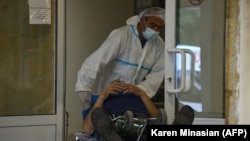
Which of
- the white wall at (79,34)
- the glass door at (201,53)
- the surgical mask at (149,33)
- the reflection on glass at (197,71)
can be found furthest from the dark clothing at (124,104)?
the white wall at (79,34)

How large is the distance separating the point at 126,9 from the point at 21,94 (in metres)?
1.99

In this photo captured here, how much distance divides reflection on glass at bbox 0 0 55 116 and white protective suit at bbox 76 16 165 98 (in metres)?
0.38

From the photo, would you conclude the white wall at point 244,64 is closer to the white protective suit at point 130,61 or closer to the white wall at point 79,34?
the white protective suit at point 130,61

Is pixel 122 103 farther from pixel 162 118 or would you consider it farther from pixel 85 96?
pixel 85 96

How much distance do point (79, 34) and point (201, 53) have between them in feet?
5.56

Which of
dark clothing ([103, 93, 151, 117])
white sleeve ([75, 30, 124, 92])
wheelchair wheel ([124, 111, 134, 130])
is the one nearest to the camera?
wheelchair wheel ([124, 111, 134, 130])

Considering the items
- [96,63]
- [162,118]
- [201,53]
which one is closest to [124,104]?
[162,118]

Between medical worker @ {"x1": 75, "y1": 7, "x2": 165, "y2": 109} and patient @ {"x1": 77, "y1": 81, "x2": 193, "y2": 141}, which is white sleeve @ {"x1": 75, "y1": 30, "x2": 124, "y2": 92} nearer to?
medical worker @ {"x1": 75, "y1": 7, "x2": 165, "y2": 109}

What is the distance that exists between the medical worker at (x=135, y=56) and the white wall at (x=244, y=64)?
1.90 ft

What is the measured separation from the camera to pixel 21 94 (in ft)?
10.4

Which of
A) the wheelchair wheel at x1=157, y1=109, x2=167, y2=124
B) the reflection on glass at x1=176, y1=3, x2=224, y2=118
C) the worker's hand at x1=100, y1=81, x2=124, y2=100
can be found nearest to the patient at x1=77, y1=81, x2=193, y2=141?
the worker's hand at x1=100, y1=81, x2=124, y2=100

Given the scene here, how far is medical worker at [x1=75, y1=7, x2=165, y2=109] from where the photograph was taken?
296 centimetres

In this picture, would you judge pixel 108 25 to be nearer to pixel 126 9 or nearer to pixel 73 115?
pixel 126 9

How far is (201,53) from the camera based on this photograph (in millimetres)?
2990
